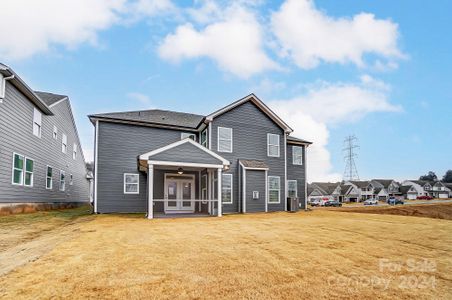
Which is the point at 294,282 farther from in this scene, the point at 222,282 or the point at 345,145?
the point at 345,145

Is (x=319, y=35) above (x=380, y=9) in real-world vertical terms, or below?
below

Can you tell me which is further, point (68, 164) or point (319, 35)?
point (68, 164)

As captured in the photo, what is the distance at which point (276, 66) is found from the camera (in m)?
19.4

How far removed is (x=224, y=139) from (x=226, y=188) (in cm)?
309

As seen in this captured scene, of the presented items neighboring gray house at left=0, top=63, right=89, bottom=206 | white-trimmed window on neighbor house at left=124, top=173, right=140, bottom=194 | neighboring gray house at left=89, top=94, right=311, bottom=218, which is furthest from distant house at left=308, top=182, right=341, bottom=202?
white-trimmed window on neighbor house at left=124, top=173, right=140, bottom=194

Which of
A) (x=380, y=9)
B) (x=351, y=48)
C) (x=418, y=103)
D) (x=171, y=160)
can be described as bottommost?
(x=171, y=160)

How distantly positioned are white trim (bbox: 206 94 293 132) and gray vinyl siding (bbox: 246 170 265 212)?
153 inches

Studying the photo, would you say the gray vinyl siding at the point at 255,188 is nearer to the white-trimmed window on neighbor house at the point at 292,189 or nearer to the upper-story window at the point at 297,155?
the white-trimmed window on neighbor house at the point at 292,189

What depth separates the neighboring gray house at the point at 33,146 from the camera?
1330 centimetres

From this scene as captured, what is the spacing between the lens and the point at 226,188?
17.5 m

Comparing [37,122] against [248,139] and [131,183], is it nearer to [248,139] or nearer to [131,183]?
[131,183]

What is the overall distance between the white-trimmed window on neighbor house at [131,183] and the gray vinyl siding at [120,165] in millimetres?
174

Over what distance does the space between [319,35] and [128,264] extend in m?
14.8

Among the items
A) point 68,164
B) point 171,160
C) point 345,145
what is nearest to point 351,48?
point 171,160
